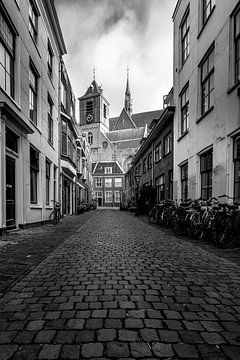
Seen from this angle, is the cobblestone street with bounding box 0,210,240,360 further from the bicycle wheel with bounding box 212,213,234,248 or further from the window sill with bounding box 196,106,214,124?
the window sill with bounding box 196,106,214,124

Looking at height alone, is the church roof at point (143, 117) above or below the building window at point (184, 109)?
above

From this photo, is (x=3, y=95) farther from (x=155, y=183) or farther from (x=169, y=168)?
(x=155, y=183)

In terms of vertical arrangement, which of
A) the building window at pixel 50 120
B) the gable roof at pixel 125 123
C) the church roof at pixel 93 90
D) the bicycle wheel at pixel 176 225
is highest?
the church roof at pixel 93 90

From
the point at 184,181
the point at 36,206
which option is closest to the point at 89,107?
the point at 184,181

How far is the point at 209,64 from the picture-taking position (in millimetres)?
9695

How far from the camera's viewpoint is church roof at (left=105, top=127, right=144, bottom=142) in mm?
72825

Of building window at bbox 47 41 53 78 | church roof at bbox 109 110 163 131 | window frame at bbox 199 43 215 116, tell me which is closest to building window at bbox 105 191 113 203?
church roof at bbox 109 110 163 131

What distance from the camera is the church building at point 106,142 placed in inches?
2557

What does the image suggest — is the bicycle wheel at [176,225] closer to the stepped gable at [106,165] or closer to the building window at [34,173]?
the building window at [34,173]

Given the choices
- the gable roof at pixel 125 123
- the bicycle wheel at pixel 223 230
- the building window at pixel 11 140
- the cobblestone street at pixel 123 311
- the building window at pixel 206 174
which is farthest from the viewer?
the gable roof at pixel 125 123

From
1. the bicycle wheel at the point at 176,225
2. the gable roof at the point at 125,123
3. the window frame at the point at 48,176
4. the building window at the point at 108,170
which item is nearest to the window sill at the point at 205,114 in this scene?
the bicycle wheel at the point at 176,225

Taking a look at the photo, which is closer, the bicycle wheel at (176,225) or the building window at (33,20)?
the bicycle wheel at (176,225)

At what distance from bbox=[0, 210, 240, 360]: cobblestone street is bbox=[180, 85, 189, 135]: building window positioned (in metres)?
9.17

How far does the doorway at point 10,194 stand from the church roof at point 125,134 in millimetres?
64378
